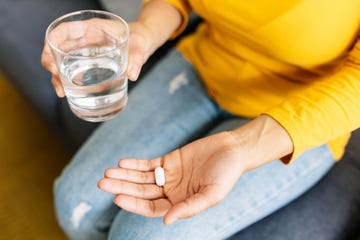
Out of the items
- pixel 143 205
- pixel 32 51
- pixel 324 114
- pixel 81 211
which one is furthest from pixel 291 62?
pixel 32 51

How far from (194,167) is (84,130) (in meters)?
0.43

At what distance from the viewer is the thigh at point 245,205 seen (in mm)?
809

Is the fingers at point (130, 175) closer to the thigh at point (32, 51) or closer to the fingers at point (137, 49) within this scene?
the fingers at point (137, 49)

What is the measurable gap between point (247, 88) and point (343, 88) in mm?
221

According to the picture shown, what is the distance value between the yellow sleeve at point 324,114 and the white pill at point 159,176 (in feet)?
0.66

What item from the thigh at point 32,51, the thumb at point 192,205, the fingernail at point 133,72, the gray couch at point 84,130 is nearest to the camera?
the thumb at point 192,205

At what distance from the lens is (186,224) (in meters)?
0.81

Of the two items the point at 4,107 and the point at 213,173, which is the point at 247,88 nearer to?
the point at 213,173

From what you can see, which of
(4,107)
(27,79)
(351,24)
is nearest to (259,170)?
(351,24)

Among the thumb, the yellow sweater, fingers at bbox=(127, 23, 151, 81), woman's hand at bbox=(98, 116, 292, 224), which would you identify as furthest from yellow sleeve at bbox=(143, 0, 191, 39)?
the thumb

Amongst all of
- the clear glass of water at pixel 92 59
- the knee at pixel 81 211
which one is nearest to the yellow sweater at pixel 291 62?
the clear glass of water at pixel 92 59

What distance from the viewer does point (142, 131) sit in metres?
→ 0.96

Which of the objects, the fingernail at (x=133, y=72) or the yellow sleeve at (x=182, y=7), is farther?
the yellow sleeve at (x=182, y=7)

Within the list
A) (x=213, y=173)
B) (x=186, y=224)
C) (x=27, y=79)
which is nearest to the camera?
(x=213, y=173)
